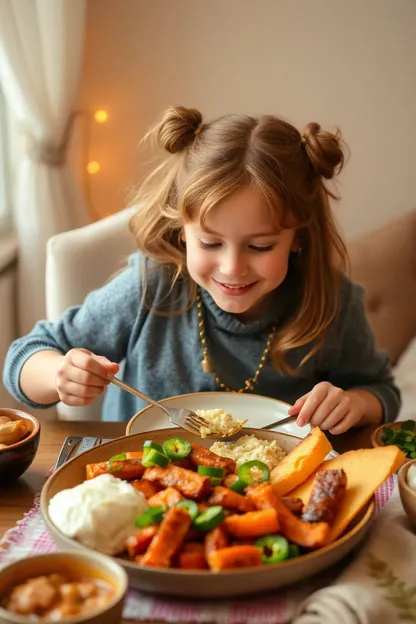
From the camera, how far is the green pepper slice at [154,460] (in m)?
0.99

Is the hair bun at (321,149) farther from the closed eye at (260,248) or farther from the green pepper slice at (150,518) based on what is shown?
the green pepper slice at (150,518)

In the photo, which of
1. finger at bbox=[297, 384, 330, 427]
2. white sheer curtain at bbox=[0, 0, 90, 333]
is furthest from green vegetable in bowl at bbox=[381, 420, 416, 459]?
white sheer curtain at bbox=[0, 0, 90, 333]

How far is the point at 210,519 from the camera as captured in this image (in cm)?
84

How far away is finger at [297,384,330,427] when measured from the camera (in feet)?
4.21

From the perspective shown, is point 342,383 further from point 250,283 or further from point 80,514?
point 80,514

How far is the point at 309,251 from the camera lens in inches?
63.9

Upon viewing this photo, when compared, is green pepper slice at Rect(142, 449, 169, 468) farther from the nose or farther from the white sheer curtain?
the white sheer curtain

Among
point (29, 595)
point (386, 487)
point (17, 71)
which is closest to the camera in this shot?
point (29, 595)

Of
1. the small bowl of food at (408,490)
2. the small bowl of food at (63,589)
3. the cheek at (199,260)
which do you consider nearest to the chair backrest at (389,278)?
the cheek at (199,260)

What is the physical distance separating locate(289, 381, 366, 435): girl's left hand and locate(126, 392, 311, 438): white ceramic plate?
36 mm

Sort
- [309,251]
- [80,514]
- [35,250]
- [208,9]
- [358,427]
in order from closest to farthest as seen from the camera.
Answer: [80,514] < [358,427] < [309,251] < [35,250] < [208,9]

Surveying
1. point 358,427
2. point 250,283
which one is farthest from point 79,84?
point 358,427

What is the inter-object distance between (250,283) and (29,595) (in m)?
0.87

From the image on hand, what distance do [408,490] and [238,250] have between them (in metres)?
0.58
